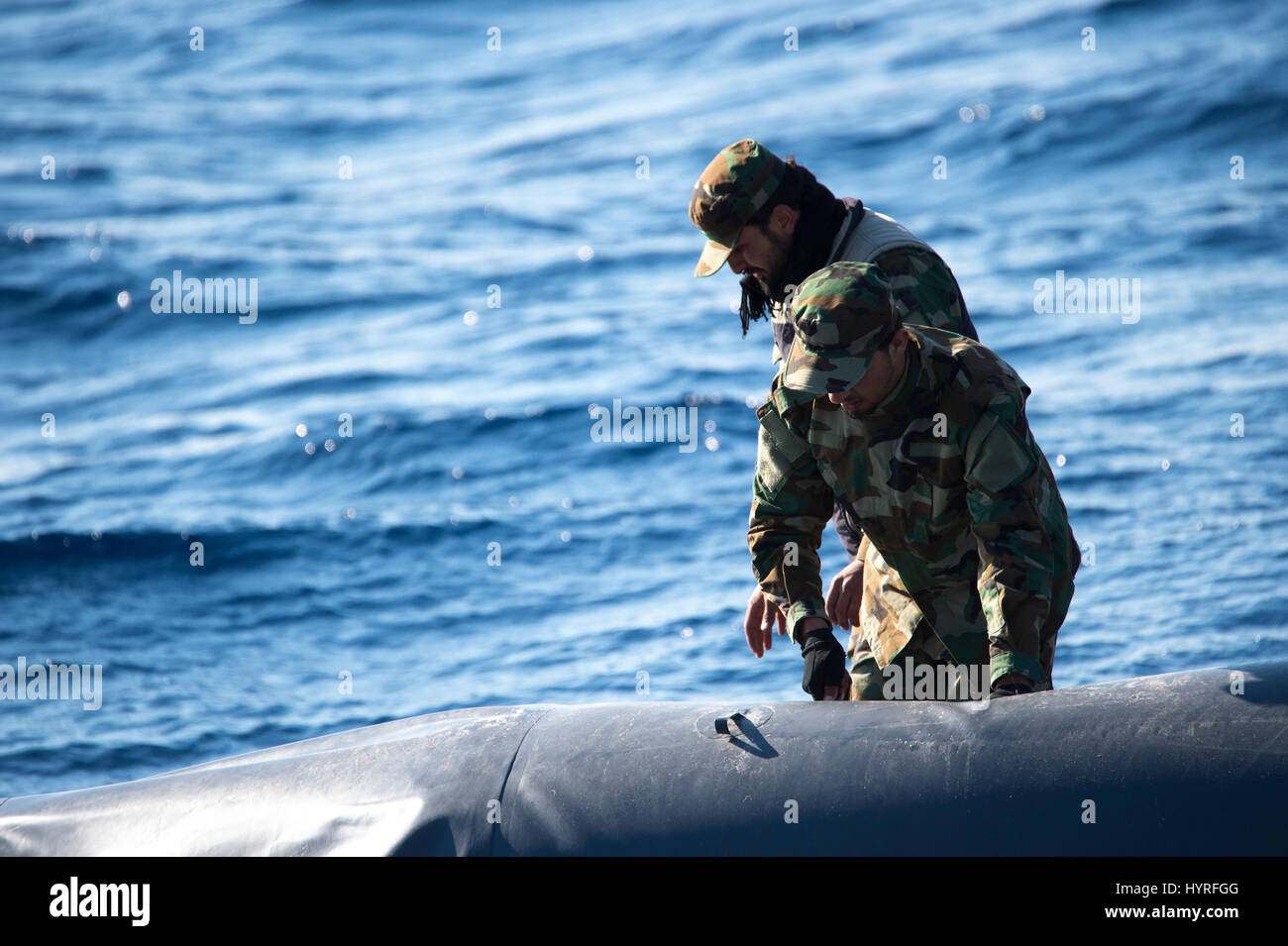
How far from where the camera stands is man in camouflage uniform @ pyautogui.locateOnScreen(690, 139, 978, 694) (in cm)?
349

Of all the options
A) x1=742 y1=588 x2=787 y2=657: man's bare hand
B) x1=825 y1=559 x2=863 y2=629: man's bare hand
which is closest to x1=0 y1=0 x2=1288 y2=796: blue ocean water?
x1=825 y1=559 x2=863 y2=629: man's bare hand

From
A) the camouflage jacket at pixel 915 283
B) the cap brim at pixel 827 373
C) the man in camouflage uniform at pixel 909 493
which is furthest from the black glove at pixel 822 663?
the camouflage jacket at pixel 915 283

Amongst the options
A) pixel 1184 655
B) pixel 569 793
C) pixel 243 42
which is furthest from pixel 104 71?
pixel 569 793

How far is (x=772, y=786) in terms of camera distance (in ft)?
9.61

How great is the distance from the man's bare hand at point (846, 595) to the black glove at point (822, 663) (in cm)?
60

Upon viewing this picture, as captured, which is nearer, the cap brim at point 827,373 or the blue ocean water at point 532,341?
the cap brim at point 827,373

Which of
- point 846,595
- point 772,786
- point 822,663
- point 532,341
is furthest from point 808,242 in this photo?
point 532,341

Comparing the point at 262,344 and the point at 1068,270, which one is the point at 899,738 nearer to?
the point at 1068,270

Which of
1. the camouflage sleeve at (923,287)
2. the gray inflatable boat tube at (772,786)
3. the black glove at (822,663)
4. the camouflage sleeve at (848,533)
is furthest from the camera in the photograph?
the camouflage sleeve at (848,533)

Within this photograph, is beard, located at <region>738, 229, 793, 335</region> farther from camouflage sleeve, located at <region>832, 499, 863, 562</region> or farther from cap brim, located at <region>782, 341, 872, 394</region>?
cap brim, located at <region>782, 341, 872, 394</region>

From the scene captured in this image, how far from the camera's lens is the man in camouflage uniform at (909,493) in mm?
2969

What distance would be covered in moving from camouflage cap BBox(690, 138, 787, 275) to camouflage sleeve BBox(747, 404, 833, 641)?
1.73ft

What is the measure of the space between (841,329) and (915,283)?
0.62 meters

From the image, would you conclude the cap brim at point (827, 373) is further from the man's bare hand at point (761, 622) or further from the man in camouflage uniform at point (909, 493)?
the man's bare hand at point (761, 622)
